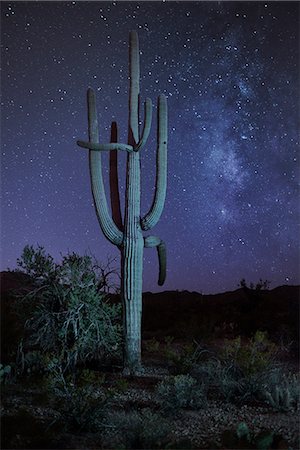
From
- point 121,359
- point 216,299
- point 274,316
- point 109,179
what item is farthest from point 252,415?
point 216,299

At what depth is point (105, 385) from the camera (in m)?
9.99

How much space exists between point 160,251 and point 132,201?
5.62ft

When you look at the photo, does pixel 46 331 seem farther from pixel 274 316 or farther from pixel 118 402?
pixel 274 316

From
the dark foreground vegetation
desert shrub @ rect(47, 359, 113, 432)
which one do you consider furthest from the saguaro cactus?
desert shrub @ rect(47, 359, 113, 432)

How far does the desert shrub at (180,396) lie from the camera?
327 inches

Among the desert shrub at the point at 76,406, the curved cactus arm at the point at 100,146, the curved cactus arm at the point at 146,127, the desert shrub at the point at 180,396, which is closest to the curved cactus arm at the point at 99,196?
the curved cactus arm at the point at 100,146

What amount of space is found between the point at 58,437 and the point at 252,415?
293 centimetres

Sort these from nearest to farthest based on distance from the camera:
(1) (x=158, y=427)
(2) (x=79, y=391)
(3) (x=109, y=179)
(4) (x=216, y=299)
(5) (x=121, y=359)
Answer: (1) (x=158, y=427) < (2) (x=79, y=391) < (5) (x=121, y=359) < (3) (x=109, y=179) < (4) (x=216, y=299)

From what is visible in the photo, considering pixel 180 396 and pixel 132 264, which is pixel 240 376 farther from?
pixel 132 264

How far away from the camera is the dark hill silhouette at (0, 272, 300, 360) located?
1128 centimetres

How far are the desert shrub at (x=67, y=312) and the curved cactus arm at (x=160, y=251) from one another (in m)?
1.71

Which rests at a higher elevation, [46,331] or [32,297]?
[32,297]

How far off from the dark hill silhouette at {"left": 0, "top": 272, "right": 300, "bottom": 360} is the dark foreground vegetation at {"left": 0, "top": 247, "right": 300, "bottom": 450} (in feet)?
0.25

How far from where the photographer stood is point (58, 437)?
7121 mm
